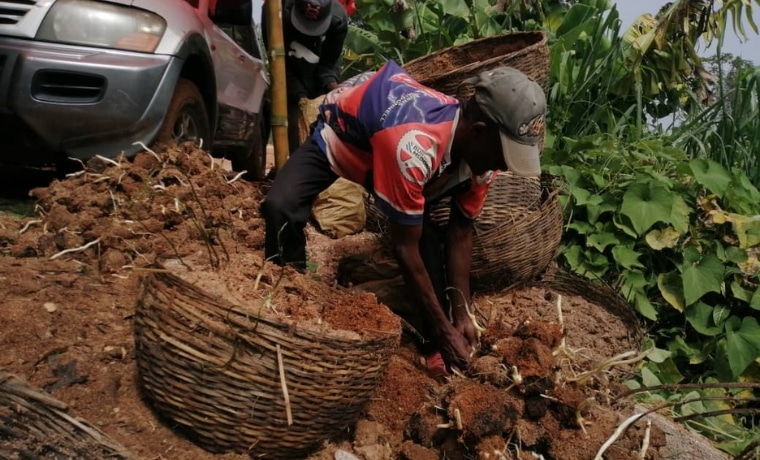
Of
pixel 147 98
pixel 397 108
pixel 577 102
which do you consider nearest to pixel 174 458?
pixel 397 108

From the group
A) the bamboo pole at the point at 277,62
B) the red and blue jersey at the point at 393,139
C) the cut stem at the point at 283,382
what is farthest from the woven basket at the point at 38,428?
the bamboo pole at the point at 277,62

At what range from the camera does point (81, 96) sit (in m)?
3.61

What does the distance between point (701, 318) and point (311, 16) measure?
3.23 metres

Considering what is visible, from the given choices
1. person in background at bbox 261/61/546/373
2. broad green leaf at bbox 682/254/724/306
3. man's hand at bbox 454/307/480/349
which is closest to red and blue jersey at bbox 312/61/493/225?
person in background at bbox 261/61/546/373

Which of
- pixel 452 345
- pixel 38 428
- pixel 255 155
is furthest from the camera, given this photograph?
pixel 255 155

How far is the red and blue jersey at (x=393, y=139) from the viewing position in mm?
2652

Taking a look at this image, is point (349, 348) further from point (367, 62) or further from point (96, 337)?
point (367, 62)

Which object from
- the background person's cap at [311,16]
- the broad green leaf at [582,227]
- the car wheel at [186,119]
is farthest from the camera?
the background person's cap at [311,16]

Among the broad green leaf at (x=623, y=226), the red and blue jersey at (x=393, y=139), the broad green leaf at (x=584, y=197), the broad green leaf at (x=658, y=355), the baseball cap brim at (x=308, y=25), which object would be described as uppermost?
the red and blue jersey at (x=393, y=139)

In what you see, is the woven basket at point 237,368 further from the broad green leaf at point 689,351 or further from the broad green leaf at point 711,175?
the broad green leaf at point 711,175

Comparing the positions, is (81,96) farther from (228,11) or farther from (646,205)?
(646,205)

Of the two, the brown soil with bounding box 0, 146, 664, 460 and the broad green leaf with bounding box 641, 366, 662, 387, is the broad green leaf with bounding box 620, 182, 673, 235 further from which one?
the brown soil with bounding box 0, 146, 664, 460

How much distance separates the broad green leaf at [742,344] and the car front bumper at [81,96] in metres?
3.46

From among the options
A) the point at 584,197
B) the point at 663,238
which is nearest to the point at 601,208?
the point at 584,197
